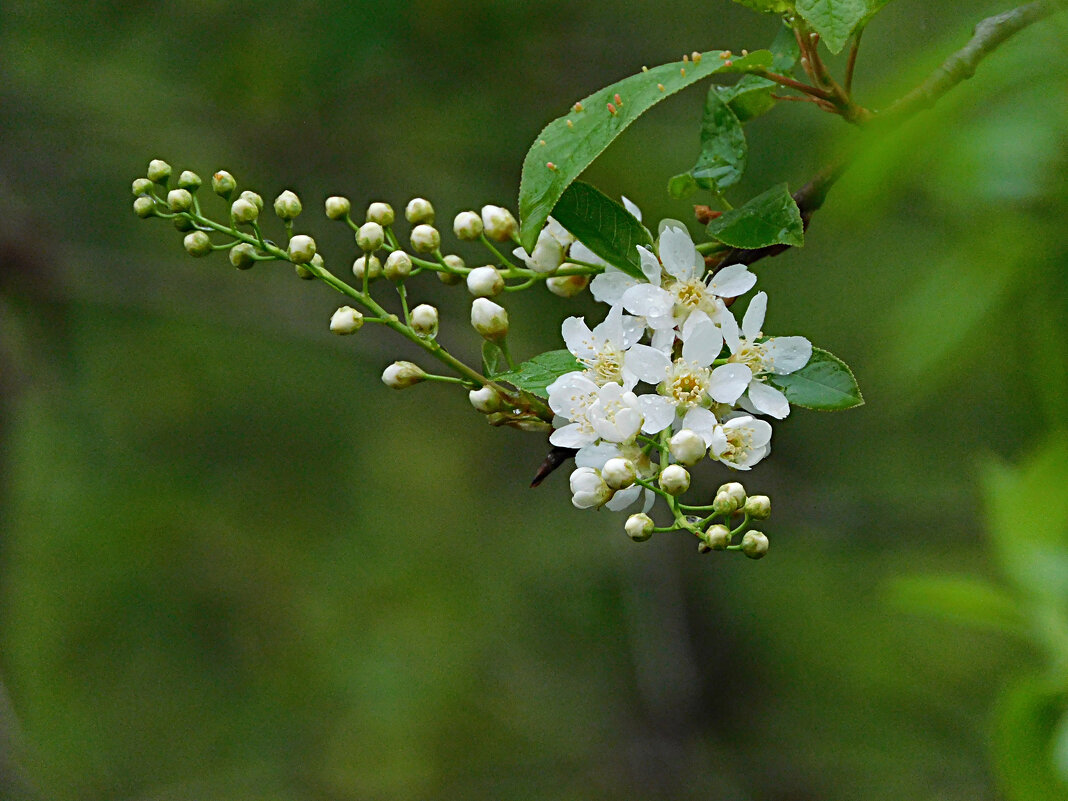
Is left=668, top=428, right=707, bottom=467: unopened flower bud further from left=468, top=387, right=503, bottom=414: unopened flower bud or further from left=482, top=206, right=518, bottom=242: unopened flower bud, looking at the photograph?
left=482, top=206, right=518, bottom=242: unopened flower bud

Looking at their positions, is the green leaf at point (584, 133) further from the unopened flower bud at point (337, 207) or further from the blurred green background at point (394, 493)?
the blurred green background at point (394, 493)

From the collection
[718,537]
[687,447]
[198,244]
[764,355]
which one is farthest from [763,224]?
[198,244]

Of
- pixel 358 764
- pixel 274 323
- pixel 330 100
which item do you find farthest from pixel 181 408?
pixel 358 764

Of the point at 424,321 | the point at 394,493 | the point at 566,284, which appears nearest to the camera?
the point at 424,321

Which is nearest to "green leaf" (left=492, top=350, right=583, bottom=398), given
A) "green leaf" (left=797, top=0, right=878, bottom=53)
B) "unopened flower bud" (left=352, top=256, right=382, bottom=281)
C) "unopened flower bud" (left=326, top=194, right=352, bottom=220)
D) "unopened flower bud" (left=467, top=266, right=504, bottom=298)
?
"unopened flower bud" (left=467, top=266, right=504, bottom=298)

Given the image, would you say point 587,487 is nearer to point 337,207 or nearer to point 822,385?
point 822,385
